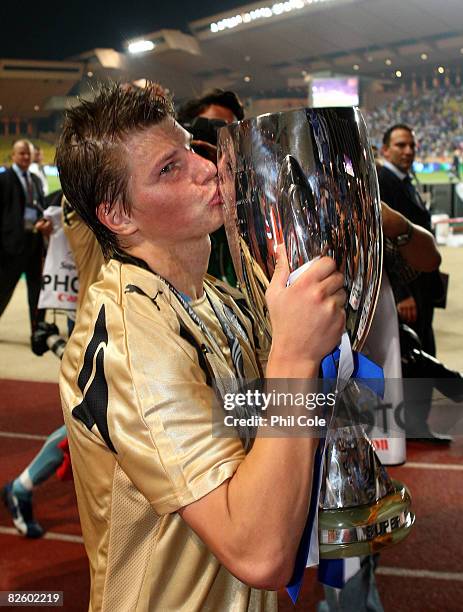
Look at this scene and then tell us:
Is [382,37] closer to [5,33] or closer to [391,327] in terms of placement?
[5,33]

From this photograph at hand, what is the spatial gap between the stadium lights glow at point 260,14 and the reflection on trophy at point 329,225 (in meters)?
22.6

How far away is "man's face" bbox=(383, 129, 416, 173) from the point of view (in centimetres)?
463

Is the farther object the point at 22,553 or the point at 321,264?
the point at 22,553

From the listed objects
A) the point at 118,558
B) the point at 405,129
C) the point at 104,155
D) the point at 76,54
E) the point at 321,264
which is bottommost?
the point at 118,558

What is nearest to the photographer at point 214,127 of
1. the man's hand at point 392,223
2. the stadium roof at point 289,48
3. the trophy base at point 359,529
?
the man's hand at point 392,223

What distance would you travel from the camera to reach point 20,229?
6156mm

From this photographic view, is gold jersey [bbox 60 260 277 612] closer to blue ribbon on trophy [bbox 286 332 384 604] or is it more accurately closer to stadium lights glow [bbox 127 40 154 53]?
blue ribbon on trophy [bbox 286 332 384 604]

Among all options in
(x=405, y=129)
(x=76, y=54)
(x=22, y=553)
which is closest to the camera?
(x=22, y=553)

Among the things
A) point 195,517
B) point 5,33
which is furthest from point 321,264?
point 5,33

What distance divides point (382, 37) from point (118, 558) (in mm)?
24237

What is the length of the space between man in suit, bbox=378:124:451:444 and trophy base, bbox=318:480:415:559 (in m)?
2.26

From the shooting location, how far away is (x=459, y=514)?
2.86 m

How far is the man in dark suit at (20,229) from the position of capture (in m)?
5.99

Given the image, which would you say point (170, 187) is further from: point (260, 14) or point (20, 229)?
point (260, 14)
